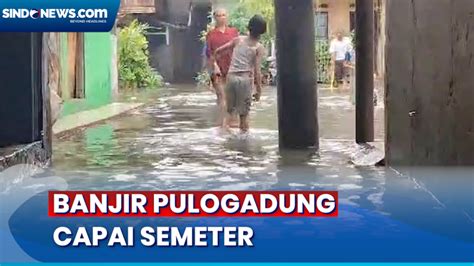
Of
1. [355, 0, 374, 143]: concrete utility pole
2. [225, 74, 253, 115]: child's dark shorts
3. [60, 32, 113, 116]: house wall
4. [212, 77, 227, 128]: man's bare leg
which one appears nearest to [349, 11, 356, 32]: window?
[355, 0, 374, 143]: concrete utility pole

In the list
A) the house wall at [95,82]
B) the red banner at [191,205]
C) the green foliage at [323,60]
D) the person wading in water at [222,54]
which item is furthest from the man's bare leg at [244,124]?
the red banner at [191,205]

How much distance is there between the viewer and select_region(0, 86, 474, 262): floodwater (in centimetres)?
273

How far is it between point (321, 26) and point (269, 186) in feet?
13.2

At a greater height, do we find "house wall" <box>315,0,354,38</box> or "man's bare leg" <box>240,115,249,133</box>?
"house wall" <box>315,0,354,38</box>

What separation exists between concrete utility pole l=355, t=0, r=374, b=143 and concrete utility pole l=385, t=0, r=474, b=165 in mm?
1809

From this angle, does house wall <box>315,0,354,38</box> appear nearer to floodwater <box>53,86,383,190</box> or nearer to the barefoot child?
floodwater <box>53,86,383,190</box>

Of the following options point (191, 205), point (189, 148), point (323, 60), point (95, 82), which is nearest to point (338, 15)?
point (323, 60)

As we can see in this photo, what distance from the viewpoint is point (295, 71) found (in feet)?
17.3

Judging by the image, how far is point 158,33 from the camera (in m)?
5.84

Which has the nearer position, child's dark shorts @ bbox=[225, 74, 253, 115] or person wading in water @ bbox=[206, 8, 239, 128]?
person wading in water @ bbox=[206, 8, 239, 128]

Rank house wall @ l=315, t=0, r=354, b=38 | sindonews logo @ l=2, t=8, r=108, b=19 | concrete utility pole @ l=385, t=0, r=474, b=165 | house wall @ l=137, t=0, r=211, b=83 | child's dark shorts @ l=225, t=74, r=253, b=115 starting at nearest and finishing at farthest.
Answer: sindonews logo @ l=2, t=8, r=108, b=19 < concrete utility pole @ l=385, t=0, r=474, b=165 < house wall @ l=137, t=0, r=211, b=83 < child's dark shorts @ l=225, t=74, r=253, b=115 < house wall @ l=315, t=0, r=354, b=38

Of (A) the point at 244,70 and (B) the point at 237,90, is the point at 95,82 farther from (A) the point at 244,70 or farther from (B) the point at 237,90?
(A) the point at 244,70

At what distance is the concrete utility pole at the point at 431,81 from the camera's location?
12.1 feet

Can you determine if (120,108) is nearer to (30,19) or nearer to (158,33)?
(158,33)
